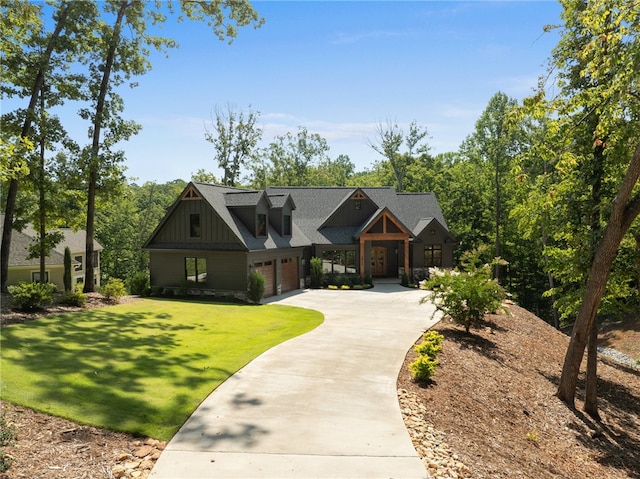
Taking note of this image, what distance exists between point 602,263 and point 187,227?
68.3 feet

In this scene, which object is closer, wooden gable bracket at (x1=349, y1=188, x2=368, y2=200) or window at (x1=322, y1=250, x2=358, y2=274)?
window at (x1=322, y1=250, x2=358, y2=274)

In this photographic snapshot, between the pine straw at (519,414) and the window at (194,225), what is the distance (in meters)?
14.7

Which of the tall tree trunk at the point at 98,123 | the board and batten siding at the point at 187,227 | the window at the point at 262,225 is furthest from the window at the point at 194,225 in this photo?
the tall tree trunk at the point at 98,123

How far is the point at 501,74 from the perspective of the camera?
15391 millimetres

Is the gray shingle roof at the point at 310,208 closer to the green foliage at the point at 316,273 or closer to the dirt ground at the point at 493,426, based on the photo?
the green foliage at the point at 316,273

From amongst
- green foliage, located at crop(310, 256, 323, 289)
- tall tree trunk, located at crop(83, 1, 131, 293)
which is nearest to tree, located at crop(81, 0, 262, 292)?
tall tree trunk, located at crop(83, 1, 131, 293)

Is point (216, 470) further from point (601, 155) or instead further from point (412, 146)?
Result: point (412, 146)

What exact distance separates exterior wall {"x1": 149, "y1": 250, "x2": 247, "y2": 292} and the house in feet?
0.18

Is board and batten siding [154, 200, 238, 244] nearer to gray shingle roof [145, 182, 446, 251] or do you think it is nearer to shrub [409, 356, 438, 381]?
gray shingle roof [145, 182, 446, 251]

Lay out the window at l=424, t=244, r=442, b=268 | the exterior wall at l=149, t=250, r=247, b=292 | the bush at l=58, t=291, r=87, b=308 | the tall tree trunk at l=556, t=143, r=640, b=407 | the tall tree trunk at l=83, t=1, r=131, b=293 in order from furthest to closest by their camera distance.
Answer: the window at l=424, t=244, r=442, b=268
the exterior wall at l=149, t=250, r=247, b=292
the tall tree trunk at l=83, t=1, r=131, b=293
the bush at l=58, t=291, r=87, b=308
the tall tree trunk at l=556, t=143, r=640, b=407

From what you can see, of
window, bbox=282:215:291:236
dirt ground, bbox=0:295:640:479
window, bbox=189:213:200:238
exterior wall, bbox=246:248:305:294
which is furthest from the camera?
window, bbox=282:215:291:236

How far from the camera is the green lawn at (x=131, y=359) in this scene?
829 cm

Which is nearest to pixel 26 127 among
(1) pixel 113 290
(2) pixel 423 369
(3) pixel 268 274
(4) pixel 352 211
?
(1) pixel 113 290

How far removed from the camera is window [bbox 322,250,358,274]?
106 feet
